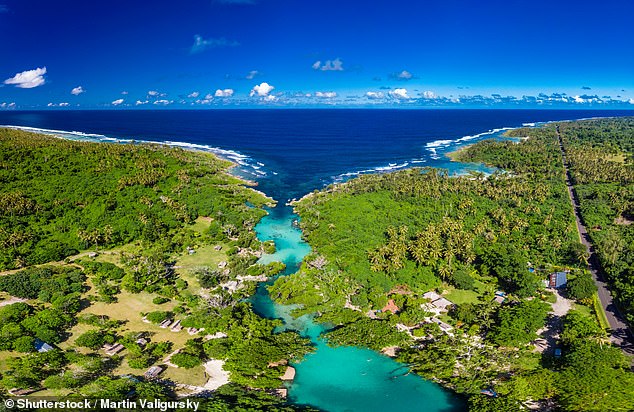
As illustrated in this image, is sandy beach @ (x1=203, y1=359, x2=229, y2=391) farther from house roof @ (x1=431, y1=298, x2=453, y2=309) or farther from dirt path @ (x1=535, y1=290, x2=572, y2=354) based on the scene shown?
dirt path @ (x1=535, y1=290, x2=572, y2=354)

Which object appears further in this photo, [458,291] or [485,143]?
[485,143]

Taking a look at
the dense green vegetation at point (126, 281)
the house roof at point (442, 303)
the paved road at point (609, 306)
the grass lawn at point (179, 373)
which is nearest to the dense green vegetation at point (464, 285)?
the house roof at point (442, 303)

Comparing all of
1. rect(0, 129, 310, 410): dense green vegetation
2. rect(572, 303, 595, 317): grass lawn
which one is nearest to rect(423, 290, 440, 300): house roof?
rect(572, 303, 595, 317): grass lawn

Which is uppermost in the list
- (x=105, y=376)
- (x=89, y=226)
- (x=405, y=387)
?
(x=89, y=226)

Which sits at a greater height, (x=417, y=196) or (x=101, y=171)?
(x=101, y=171)

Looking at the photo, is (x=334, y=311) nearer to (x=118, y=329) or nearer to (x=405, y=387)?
(x=405, y=387)

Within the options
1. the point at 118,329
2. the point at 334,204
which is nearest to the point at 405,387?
the point at 118,329

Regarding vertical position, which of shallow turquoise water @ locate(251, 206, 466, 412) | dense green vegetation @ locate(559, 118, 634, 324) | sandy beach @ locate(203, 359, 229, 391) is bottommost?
shallow turquoise water @ locate(251, 206, 466, 412)
